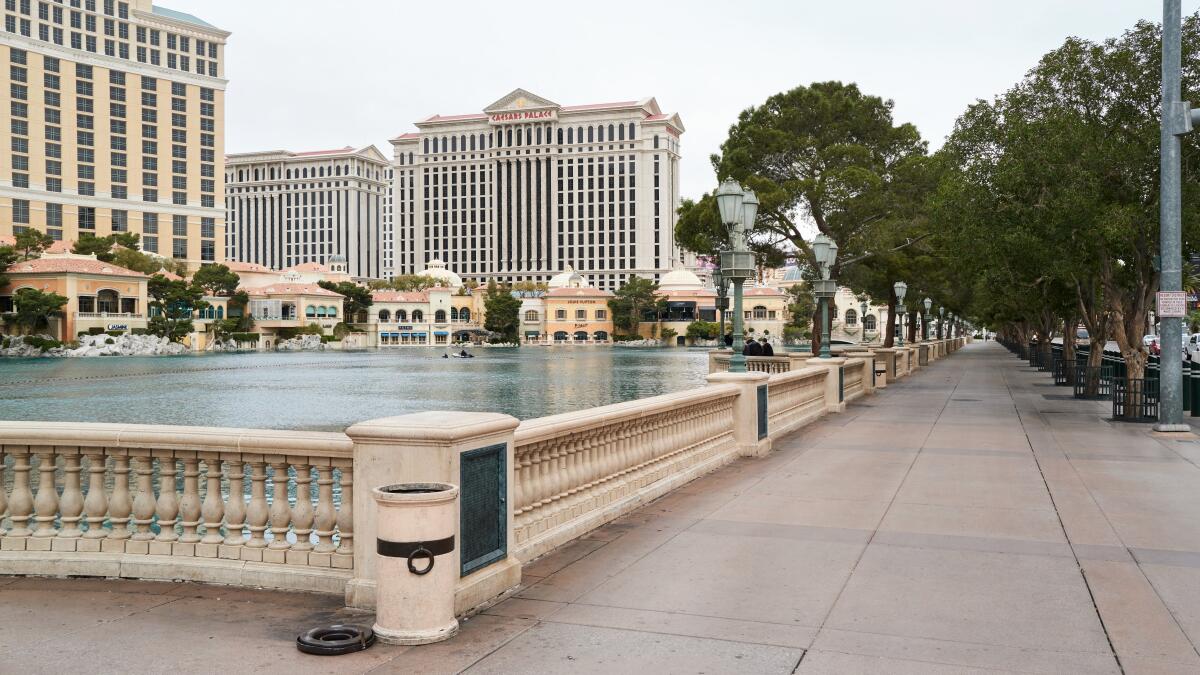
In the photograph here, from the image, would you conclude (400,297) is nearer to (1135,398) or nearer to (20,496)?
(1135,398)

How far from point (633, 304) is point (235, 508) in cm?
15021

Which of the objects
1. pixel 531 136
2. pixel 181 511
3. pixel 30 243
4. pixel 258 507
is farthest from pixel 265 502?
pixel 531 136

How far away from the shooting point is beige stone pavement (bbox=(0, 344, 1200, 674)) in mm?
5086

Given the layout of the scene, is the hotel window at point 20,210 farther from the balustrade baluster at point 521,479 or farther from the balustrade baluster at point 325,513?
the balustrade baluster at point 325,513

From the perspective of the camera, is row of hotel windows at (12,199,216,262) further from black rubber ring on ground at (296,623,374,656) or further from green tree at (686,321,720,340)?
black rubber ring on ground at (296,623,374,656)

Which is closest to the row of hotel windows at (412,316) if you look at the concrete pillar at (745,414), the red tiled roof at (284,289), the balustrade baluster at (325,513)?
the red tiled roof at (284,289)

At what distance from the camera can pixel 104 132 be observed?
129 meters

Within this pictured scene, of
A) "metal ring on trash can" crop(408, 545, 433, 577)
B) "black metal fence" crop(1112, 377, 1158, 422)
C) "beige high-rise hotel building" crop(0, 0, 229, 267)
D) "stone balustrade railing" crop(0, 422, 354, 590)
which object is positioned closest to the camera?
"metal ring on trash can" crop(408, 545, 433, 577)

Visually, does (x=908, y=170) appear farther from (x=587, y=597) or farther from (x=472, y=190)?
(x=472, y=190)

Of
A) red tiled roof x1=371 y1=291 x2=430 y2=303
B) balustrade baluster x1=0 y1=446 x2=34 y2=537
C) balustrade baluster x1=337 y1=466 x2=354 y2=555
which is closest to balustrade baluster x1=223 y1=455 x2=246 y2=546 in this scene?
balustrade baluster x1=337 y1=466 x2=354 y2=555

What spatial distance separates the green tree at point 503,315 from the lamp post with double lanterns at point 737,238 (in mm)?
137398

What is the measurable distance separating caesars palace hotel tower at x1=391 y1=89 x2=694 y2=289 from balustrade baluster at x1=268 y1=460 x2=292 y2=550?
178707 mm

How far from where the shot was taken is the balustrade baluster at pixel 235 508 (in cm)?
638

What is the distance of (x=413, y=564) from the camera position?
207 inches
